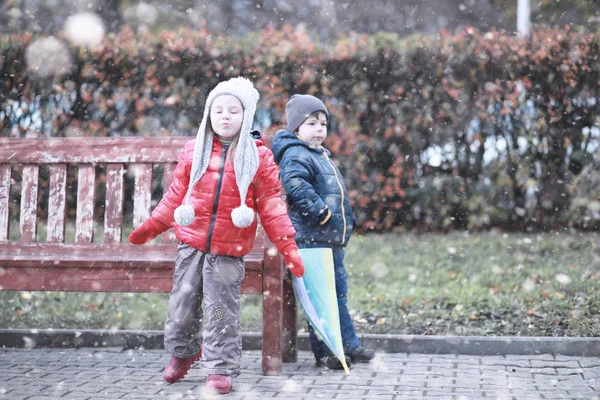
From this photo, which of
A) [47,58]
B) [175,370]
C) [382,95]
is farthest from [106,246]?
[382,95]

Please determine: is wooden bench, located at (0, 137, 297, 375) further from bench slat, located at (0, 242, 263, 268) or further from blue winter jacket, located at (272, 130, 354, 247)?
blue winter jacket, located at (272, 130, 354, 247)

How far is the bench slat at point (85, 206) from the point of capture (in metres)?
4.90

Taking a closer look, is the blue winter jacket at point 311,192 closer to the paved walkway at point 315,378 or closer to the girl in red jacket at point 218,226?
the girl in red jacket at point 218,226

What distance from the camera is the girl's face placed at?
4.07 meters

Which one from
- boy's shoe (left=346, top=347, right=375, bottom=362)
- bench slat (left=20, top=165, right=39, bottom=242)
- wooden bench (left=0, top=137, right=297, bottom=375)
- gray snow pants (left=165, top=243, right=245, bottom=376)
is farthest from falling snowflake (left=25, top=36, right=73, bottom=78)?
boy's shoe (left=346, top=347, right=375, bottom=362)

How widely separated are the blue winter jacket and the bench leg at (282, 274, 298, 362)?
15.3 inches

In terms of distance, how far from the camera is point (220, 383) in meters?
3.89

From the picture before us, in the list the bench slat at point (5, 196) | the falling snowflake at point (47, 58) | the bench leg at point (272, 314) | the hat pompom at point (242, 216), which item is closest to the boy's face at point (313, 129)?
the bench leg at point (272, 314)

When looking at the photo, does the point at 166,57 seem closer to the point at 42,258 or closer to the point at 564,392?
the point at 42,258

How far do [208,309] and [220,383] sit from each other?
37cm

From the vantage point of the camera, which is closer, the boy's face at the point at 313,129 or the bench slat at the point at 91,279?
the bench slat at the point at 91,279

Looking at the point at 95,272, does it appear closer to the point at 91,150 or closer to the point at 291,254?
the point at 91,150

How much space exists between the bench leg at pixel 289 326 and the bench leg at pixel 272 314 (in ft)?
1.21

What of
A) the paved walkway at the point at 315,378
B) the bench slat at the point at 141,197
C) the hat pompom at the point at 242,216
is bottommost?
the paved walkway at the point at 315,378
